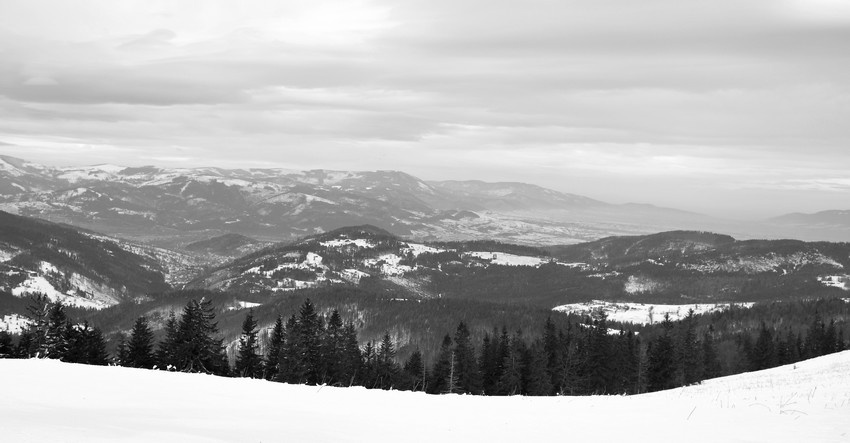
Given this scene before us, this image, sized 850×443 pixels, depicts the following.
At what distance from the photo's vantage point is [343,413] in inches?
806

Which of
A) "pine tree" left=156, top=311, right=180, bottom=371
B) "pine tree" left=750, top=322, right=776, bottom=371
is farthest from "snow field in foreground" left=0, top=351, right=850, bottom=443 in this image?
"pine tree" left=750, top=322, right=776, bottom=371

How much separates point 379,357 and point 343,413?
5939cm

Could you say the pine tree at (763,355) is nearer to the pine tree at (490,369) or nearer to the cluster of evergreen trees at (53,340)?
the pine tree at (490,369)

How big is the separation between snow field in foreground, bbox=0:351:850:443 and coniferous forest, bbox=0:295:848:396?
26231mm

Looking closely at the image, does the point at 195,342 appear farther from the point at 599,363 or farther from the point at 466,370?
the point at 599,363

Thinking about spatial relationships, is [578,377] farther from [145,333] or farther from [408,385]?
[145,333]

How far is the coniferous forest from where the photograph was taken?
5775 cm

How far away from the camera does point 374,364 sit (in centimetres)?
7644

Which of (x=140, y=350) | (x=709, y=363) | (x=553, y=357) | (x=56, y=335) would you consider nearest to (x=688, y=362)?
(x=553, y=357)

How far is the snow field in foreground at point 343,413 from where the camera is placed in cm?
1557

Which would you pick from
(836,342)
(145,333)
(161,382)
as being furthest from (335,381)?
(836,342)

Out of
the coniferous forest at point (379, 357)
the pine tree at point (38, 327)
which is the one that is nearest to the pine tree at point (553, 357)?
the coniferous forest at point (379, 357)

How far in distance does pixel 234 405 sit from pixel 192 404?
1.38 metres

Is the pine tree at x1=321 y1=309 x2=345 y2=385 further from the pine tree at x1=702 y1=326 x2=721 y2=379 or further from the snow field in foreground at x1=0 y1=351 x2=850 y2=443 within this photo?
the pine tree at x1=702 y1=326 x2=721 y2=379
